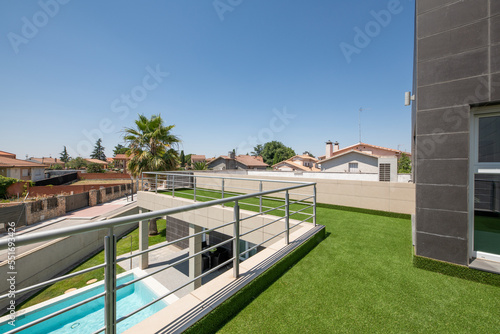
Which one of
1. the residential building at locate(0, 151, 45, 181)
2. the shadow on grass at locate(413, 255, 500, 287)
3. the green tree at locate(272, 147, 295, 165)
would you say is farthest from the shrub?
the green tree at locate(272, 147, 295, 165)

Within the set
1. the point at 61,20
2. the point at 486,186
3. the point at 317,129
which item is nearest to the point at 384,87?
the point at 317,129

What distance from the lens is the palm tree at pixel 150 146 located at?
10922 millimetres

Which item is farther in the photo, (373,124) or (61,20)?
(373,124)

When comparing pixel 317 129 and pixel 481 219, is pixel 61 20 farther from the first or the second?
pixel 317 129

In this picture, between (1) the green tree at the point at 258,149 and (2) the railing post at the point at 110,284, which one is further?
(1) the green tree at the point at 258,149

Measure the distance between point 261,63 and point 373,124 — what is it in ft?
50.0

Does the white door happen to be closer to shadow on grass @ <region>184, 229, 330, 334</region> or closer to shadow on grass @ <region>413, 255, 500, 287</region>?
shadow on grass @ <region>413, 255, 500, 287</region>

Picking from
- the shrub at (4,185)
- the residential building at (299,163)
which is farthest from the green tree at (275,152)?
the shrub at (4,185)

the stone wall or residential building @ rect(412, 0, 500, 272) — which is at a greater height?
residential building @ rect(412, 0, 500, 272)

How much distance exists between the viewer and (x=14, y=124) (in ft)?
51.0

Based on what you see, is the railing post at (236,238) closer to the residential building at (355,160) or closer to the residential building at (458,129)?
the residential building at (458,129)

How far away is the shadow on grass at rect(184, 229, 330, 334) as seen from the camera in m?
1.78

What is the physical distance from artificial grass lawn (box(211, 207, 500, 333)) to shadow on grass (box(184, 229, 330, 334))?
52mm

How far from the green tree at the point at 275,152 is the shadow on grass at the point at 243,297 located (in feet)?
177
